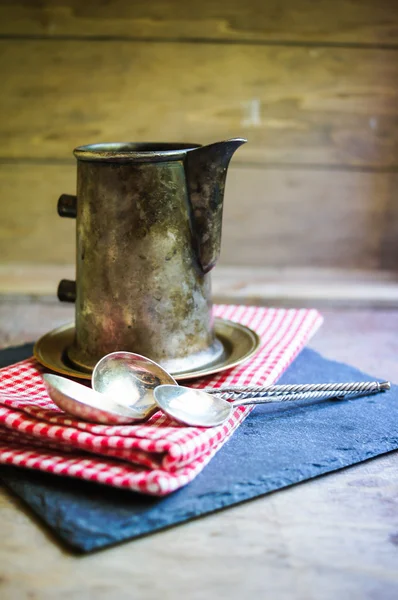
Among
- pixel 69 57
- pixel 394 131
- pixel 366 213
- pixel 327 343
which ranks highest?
pixel 69 57

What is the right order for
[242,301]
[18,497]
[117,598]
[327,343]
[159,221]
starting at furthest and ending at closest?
[242,301] < [327,343] < [159,221] < [18,497] < [117,598]

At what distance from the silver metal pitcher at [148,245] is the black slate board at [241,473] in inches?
4.6

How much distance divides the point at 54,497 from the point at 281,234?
0.80m

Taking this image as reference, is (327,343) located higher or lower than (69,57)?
lower

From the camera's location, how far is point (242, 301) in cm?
107

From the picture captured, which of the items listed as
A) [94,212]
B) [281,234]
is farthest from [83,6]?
[94,212]

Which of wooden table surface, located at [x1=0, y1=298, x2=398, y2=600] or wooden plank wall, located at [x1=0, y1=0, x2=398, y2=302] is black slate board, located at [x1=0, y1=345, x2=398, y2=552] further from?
wooden plank wall, located at [x1=0, y1=0, x2=398, y2=302]

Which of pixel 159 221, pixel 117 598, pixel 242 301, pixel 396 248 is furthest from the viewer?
pixel 396 248

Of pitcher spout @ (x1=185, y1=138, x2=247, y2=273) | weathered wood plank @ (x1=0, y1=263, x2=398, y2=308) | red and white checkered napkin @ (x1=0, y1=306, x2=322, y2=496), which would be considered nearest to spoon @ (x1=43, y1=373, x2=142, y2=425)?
red and white checkered napkin @ (x1=0, y1=306, x2=322, y2=496)

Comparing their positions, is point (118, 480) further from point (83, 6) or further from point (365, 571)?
point (83, 6)

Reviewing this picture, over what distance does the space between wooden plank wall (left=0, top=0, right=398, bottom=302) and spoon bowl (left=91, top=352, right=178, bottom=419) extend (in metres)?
0.61

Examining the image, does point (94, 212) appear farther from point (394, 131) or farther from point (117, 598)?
point (394, 131)

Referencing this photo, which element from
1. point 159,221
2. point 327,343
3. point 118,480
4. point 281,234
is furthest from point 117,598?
point 281,234

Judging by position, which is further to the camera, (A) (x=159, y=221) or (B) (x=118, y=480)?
(A) (x=159, y=221)
